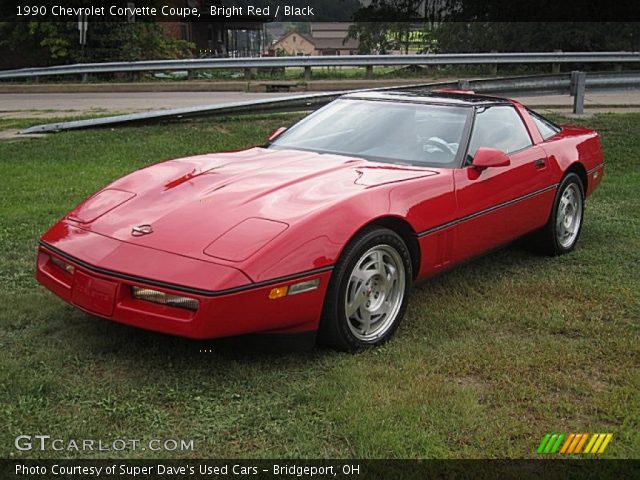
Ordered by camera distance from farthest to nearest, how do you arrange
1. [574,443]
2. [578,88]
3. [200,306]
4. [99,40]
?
[99,40]
[578,88]
[200,306]
[574,443]

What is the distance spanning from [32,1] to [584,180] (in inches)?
788

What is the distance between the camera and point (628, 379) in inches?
139

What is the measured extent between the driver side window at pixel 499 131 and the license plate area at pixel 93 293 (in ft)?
7.74

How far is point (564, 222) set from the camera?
569cm

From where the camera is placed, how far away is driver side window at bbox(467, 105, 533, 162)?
4812mm

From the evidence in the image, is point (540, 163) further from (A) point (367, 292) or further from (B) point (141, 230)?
(B) point (141, 230)

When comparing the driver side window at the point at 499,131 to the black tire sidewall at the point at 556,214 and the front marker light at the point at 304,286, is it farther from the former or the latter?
the front marker light at the point at 304,286

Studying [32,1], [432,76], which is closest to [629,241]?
[432,76]

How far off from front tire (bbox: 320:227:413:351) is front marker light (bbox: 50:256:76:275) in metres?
1.25

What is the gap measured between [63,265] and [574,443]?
252 cm

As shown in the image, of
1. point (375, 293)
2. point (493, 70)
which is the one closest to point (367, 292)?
point (375, 293)

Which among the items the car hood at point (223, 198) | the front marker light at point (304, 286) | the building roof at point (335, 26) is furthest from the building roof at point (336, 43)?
the front marker light at point (304, 286)

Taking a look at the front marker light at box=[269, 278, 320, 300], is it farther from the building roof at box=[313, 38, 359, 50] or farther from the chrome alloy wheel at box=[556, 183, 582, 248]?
the building roof at box=[313, 38, 359, 50]

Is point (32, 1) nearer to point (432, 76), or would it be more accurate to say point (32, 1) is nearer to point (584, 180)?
point (432, 76)
